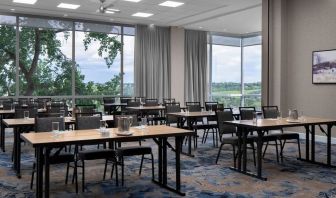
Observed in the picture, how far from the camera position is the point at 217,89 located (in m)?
14.9

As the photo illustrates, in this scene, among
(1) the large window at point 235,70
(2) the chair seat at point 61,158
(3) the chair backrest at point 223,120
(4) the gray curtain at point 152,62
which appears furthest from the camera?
(1) the large window at point 235,70

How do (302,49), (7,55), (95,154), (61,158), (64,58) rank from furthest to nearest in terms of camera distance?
(64,58) < (7,55) < (302,49) < (95,154) < (61,158)

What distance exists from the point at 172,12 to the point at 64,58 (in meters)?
3.79

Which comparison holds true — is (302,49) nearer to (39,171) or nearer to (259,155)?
(259,155)

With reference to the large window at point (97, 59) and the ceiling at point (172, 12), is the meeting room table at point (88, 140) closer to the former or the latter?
the ceiling at point (172, 12)

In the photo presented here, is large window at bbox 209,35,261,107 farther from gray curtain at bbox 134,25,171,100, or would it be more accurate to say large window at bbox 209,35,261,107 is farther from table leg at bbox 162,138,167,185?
table leg at bbox 162,138,167,185

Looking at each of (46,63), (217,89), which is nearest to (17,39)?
(46,63)

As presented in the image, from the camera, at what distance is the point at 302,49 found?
8469 mm

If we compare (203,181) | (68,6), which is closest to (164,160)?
(203,181)

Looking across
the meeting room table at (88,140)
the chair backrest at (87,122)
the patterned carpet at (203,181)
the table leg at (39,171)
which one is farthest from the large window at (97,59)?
the table leg at (39,171)

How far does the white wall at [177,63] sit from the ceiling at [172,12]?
413 mm

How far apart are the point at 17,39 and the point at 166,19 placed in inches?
182

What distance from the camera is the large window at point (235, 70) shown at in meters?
14.8

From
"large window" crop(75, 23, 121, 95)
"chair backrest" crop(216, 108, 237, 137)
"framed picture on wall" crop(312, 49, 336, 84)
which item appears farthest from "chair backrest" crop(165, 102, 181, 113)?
"large window" crop(75, 23, 121, 95)
